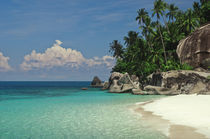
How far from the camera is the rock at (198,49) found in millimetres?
33250

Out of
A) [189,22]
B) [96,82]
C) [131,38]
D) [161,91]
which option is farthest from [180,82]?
[96,82]

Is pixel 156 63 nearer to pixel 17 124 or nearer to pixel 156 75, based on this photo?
pixel 156 75

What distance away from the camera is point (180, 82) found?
98.9 ft

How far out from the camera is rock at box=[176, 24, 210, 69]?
33.2 metres

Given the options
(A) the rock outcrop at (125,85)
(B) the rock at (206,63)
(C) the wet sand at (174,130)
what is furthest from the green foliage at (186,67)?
(C) the wet sand at (174,130)

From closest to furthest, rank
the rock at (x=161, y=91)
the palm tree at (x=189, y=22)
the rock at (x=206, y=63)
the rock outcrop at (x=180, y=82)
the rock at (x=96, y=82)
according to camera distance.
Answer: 1. the rock outcrop at (x=180, y=82)
2. the rock at (x=161, y=91)
3. the rock at (x=206, y=63)
4. the palm tree at (x=189, y=22)
5. the rock at (x=96, y=82)

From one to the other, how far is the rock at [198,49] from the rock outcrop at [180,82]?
5798mm

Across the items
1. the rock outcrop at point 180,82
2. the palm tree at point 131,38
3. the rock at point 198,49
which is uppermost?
the palm tree at point 131,38

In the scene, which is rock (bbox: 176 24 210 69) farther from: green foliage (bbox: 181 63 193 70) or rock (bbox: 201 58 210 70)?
green foliage (bbox: 181 63 193 70)

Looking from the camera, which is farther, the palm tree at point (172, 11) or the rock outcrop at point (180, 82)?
Result: the palm tree at point (172, 11)

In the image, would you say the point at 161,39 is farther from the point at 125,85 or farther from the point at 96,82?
the point at 96,82

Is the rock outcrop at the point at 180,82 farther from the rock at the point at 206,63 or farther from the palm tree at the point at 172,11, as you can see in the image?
the palm tree at the point at 172,11

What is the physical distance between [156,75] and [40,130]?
88.8 ft

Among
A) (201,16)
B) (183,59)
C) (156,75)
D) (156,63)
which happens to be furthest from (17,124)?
(201,16)
